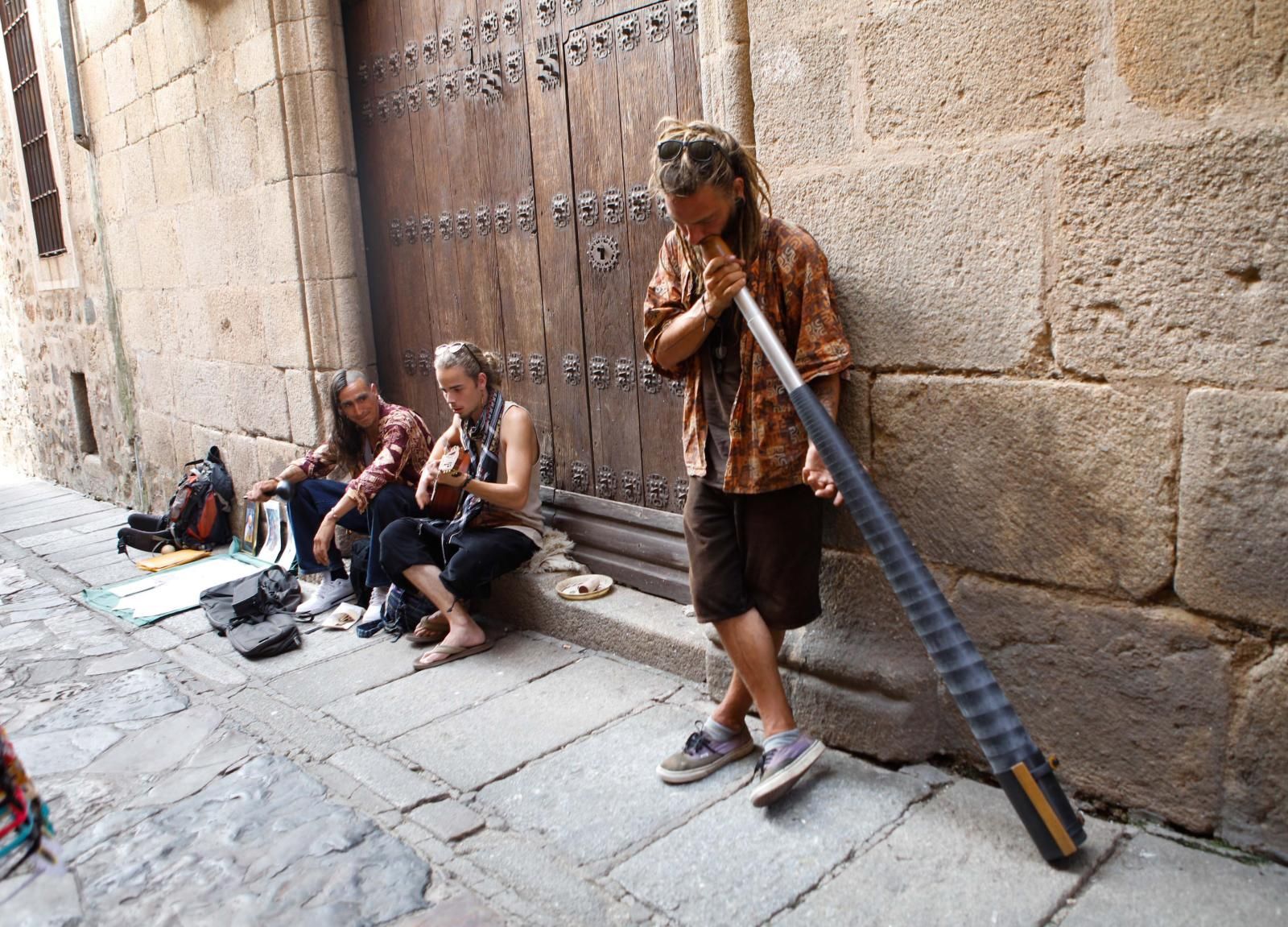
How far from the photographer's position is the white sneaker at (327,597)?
177 inches

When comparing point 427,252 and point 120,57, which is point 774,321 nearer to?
point 427,252

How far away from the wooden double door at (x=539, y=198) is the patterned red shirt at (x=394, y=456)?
0.40 meters

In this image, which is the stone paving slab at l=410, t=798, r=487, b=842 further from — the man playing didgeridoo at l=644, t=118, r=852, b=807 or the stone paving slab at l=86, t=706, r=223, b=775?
the stone paving slab at l=86, t=706, r=223, b=775

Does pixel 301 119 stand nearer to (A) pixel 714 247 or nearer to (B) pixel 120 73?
(B) pixel 120 73

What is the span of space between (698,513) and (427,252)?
247 centimetres

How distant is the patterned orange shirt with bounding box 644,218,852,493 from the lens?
245 centimetres

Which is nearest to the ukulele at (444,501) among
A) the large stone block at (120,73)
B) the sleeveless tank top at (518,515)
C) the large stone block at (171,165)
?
the sleeveless tank top at (518,515)

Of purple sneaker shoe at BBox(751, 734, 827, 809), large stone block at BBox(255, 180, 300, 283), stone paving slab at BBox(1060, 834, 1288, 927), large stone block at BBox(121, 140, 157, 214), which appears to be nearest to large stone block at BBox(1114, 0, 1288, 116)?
stone paving slab at BBox(1060, 834, 1288, 927)

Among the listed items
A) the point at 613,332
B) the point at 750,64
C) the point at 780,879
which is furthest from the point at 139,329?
the point at 780,879

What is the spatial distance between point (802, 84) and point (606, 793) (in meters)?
1.89

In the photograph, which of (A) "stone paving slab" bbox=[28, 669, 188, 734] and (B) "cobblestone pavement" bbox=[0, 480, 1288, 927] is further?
(A) "stone paving slab" bbox=[28, 669, 188, 734]

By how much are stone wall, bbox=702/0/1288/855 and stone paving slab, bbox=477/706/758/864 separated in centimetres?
51

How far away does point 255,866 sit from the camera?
2.51 metres

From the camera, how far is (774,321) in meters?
2.52
